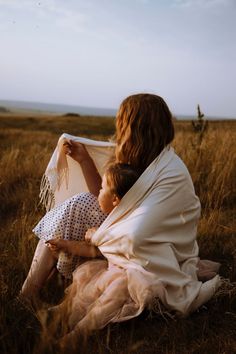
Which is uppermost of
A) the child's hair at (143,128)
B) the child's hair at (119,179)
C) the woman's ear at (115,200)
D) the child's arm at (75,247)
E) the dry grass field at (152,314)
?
the child's hair at (143,128)

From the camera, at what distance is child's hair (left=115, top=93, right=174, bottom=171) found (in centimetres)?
304

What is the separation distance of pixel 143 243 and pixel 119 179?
394 mm

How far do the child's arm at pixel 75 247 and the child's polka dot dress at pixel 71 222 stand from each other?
0.22 ft

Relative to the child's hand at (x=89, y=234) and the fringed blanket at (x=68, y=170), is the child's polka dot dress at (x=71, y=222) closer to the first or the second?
the child's hand at (x=89, y=234)

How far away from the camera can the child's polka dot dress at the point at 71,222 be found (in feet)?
10.2

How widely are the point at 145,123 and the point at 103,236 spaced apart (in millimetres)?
734

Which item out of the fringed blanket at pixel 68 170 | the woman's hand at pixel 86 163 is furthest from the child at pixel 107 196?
the fringed blanket at pixel 68 170

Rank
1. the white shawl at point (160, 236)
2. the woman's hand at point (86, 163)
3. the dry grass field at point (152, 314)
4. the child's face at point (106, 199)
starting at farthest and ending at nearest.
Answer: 1. the woman's hand at point (86, 163)
2. the child's face at point (106, 199)
3. the white shawl at point (160, 236)
4. the dry grass field at point (152, 314)

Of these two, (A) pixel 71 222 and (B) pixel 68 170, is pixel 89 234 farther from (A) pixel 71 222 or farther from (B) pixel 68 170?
(B) pixel 68 170

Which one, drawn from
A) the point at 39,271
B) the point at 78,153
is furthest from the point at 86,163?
the point at 39,271

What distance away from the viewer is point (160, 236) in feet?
9.61

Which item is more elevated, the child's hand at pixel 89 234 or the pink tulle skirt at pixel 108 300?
the child's hand at pixel 89 234

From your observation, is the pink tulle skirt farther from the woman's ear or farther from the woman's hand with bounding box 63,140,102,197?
the woman's hand with bounding box 63,140,102,197

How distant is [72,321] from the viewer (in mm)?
2750
